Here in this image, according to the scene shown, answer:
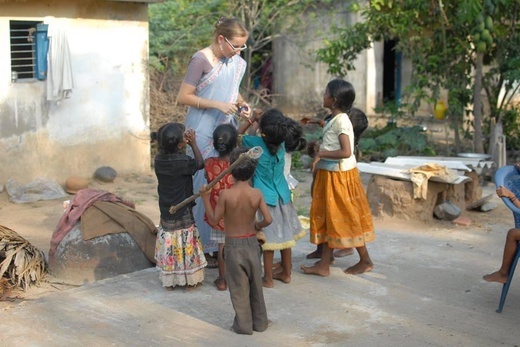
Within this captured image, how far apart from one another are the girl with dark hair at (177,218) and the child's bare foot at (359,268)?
3.93 ft

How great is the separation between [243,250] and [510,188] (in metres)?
1.92

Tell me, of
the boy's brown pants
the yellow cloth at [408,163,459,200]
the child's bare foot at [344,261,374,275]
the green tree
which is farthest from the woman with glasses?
the green tree

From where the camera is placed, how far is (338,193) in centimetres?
552

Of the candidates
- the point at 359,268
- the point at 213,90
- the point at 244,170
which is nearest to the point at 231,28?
the point at 213,90

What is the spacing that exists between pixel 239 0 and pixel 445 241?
9.03 metres

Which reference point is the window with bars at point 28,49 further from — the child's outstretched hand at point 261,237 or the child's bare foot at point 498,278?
the child's bare foot at point 498,278

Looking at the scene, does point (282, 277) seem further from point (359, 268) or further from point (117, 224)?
point (117, 224)

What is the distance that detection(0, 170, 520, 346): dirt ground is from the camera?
14.5ft

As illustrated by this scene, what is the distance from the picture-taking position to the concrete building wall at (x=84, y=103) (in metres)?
9.01

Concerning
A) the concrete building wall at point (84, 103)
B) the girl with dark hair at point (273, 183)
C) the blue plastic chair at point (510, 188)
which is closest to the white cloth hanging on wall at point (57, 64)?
the concrete building wall at point (84, 103)

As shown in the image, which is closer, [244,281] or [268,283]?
[244,281]

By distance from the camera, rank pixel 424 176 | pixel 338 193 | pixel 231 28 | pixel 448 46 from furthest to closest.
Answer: pixel 448 46 → pixel 424 176 → pixel 338 193 → pixel 231 28

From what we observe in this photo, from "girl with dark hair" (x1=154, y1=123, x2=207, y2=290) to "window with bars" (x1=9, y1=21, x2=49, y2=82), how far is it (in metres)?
4.58

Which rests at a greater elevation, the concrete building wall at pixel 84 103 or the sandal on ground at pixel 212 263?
the concrete building wall at pixel 84 103
